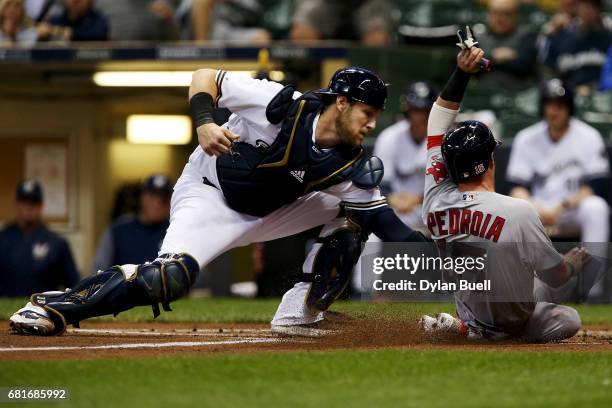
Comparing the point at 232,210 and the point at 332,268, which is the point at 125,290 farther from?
the point at 332,268

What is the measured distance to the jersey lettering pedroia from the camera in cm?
569

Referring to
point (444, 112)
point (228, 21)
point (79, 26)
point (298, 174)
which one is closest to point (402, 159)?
point (228, 21)

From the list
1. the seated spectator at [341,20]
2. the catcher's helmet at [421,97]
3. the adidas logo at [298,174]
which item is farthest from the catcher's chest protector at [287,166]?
the seated spectator at [341,20]

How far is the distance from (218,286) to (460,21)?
4079mm

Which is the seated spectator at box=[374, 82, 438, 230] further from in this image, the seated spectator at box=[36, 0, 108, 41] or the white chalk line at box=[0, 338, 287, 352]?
the white chalk line at box=[0, 338, 287, 352]

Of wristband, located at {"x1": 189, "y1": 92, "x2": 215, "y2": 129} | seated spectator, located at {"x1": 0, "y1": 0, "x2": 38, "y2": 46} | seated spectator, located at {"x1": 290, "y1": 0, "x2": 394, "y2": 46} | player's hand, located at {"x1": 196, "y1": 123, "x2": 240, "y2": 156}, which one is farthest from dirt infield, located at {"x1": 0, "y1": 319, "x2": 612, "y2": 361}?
seated spectator, located at {"x1": 0, "y1": 0, "x2": 38, "y2": 46}

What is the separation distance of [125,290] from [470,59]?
6.35 feet

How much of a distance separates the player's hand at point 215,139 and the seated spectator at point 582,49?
6178 millimetres

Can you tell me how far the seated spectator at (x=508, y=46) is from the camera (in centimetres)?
1109

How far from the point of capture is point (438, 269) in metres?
5.57

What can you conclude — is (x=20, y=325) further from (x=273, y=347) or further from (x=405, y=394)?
(x=405, y=394)

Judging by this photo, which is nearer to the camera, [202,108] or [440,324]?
[202,108]

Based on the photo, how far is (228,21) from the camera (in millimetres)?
11867

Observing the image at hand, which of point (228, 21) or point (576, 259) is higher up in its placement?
point (228, 21)
